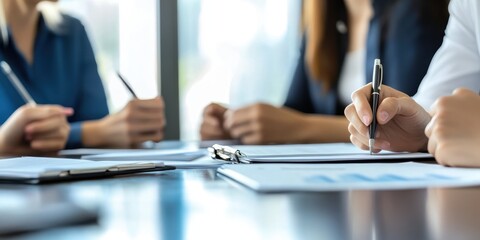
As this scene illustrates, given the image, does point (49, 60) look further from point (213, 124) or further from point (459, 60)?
point (459, 60)

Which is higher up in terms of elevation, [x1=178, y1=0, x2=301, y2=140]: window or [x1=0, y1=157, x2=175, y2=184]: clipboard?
[x1=178, y1=0, x2=301, y2=140]: window

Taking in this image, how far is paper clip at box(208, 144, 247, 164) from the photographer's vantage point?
0.70 meters

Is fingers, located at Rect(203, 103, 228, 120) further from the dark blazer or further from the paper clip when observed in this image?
the paper clip

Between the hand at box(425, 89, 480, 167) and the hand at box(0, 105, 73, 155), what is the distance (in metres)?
0.80

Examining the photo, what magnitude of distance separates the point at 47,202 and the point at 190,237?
171mm

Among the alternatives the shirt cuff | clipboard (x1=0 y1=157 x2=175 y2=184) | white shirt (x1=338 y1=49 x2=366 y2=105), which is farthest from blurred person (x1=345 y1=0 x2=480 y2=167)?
the shirt cuff

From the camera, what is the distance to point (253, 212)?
1.15 ft

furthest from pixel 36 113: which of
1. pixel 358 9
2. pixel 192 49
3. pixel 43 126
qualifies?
pixel 192 49

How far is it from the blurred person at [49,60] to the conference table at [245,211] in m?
1.24

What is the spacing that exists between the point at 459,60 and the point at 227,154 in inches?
27.8

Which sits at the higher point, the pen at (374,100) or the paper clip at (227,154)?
the pen at (374,100)

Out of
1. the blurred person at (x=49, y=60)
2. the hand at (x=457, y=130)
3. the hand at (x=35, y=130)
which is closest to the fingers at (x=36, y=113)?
the hand at (x=35, y=130)

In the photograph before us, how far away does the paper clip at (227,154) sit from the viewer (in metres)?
0.70

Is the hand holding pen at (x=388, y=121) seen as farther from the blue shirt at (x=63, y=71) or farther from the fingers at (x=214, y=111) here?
the blue shirt at (x=63, y=71)
